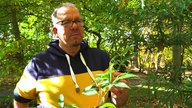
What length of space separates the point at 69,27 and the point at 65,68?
29 centimetres

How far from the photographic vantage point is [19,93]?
239 cm

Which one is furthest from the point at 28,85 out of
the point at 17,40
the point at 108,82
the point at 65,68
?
the point at 17,40

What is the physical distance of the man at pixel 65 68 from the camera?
7.08 ft

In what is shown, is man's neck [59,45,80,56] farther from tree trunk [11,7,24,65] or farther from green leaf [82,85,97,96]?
tree trunk [11,7,24,65]

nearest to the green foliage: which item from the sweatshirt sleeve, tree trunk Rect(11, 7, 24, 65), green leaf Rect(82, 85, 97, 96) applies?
green leaf Rect(82, 85, 97, 96)

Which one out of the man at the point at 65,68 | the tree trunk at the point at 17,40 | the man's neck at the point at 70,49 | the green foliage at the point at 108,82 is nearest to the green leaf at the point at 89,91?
the green foliage at the point at 108,82

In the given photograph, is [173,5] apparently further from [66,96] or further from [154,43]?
[66,96]

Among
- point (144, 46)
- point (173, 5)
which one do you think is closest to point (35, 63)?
point (173, 5)

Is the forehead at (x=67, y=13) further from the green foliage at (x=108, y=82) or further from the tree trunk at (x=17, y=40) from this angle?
the tree trunk at (x=17, y=40)

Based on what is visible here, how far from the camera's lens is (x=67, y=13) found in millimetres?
2230

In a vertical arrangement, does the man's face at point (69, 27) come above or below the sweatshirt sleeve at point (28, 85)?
above

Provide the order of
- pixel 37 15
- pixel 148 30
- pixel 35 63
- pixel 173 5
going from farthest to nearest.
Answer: pixel 37 15, pixel 148 30, pixel 173 5, pixel 35 63

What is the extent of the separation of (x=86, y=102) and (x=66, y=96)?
5.5 inches

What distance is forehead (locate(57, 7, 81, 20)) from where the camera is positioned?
2211mm
